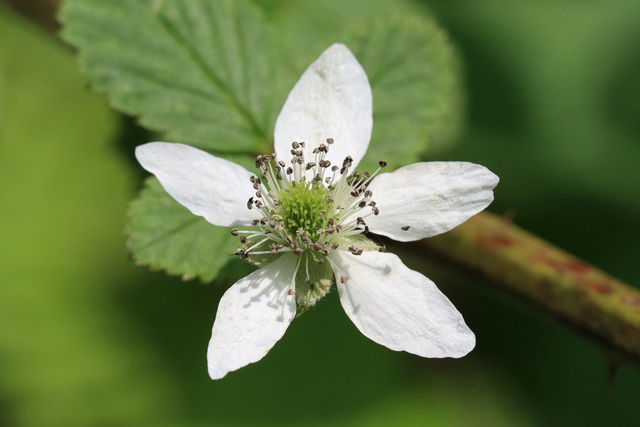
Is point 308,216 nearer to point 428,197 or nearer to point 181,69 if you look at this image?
point 428,197

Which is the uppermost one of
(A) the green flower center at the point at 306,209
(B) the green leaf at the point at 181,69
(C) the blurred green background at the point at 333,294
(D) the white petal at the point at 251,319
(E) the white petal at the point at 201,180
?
(B) the green leaf at the point at 181,69

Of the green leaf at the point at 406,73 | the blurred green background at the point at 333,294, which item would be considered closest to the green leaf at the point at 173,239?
the green leaf at the point at 406,73

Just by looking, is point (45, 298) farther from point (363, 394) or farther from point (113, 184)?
point (363, 394)

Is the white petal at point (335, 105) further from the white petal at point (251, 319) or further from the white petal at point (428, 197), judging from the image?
the white petal at point (251, 319)

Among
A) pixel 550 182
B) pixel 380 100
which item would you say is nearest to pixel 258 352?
pixel 380 100

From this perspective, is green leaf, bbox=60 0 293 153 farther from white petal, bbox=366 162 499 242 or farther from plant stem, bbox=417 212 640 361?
plant stem, bbox=417 212 640 361

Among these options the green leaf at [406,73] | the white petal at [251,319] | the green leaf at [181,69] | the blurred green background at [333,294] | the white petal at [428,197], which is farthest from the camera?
the blurred green background at [333,294]

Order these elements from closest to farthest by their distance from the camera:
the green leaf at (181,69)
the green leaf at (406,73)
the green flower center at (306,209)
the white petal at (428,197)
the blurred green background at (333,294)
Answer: the white petal at (428,197)
the green flower center at (306,209)
the green leaf at (181,69)
the green leaf at (406,73)
the blurred green background at (333,294)

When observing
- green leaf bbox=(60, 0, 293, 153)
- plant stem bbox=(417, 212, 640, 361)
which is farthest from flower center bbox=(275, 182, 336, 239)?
plant stem bbox=(417, 212, 640, 361)
